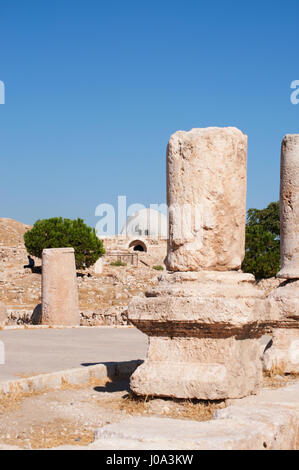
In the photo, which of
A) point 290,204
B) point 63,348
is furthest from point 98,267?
point 290,204

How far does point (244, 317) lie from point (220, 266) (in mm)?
685

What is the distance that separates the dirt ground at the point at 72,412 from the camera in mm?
4129

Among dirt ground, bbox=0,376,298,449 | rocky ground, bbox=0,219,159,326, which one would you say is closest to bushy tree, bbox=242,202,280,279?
rocky ground, bbox=0,219,159,326

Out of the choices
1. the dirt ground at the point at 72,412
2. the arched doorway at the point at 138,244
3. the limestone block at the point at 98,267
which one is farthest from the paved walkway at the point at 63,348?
the arched doorway at the point at 138,244

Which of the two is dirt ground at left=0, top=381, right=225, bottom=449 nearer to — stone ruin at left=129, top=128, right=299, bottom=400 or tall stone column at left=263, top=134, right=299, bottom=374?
stone ruin at left=129, top=128, right=299, bottom=400

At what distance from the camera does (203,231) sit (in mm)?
5320

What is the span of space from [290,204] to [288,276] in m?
0.95

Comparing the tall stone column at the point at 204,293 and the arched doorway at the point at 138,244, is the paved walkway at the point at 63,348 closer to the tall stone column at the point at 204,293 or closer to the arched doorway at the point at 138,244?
the tall stone column at the point at 204,293

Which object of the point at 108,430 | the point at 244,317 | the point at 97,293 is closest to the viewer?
the point at 108,430

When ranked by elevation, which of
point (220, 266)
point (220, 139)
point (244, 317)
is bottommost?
point (244, 317)

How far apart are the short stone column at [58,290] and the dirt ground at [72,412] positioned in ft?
29.4

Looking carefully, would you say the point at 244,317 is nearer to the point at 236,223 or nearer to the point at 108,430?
the point at 236,223

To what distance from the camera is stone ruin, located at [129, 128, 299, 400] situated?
4.89 metres

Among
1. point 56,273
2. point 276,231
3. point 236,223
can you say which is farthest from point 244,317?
point 276,231
